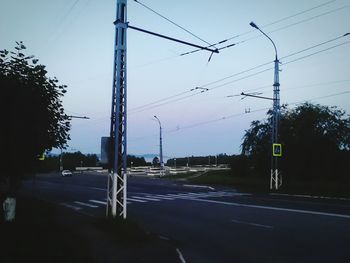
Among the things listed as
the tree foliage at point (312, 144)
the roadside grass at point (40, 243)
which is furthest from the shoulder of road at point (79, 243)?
the tree foliage at point (312, 144)

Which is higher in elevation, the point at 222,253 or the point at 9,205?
the point at 9,205

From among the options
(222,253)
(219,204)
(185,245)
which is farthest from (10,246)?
(219,204)

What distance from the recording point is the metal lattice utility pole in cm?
1198

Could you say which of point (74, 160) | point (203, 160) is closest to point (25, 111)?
point (203, 160)

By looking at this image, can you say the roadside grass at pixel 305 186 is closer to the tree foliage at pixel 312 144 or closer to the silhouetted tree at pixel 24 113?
the tree foliage at pixel 312 144

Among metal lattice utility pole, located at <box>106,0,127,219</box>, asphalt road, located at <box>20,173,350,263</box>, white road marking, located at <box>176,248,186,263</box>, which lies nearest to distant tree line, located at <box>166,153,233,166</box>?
asphalt road, located at <box>20,173,350,263</box>

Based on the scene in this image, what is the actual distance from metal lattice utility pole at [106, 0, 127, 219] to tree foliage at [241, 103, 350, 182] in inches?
916

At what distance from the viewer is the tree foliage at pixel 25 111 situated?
13.1m

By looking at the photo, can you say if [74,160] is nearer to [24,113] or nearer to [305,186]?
[305,186]

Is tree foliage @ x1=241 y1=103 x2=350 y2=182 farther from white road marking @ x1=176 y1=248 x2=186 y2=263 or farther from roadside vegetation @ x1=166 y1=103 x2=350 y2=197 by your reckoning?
white road marking @ x1=176 y1=248 x2=186 y2=263

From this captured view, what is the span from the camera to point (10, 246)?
8273mm

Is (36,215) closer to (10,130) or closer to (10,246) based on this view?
(10,130)

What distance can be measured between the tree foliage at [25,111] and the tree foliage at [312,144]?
22773 mm

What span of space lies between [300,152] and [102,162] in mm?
24963
